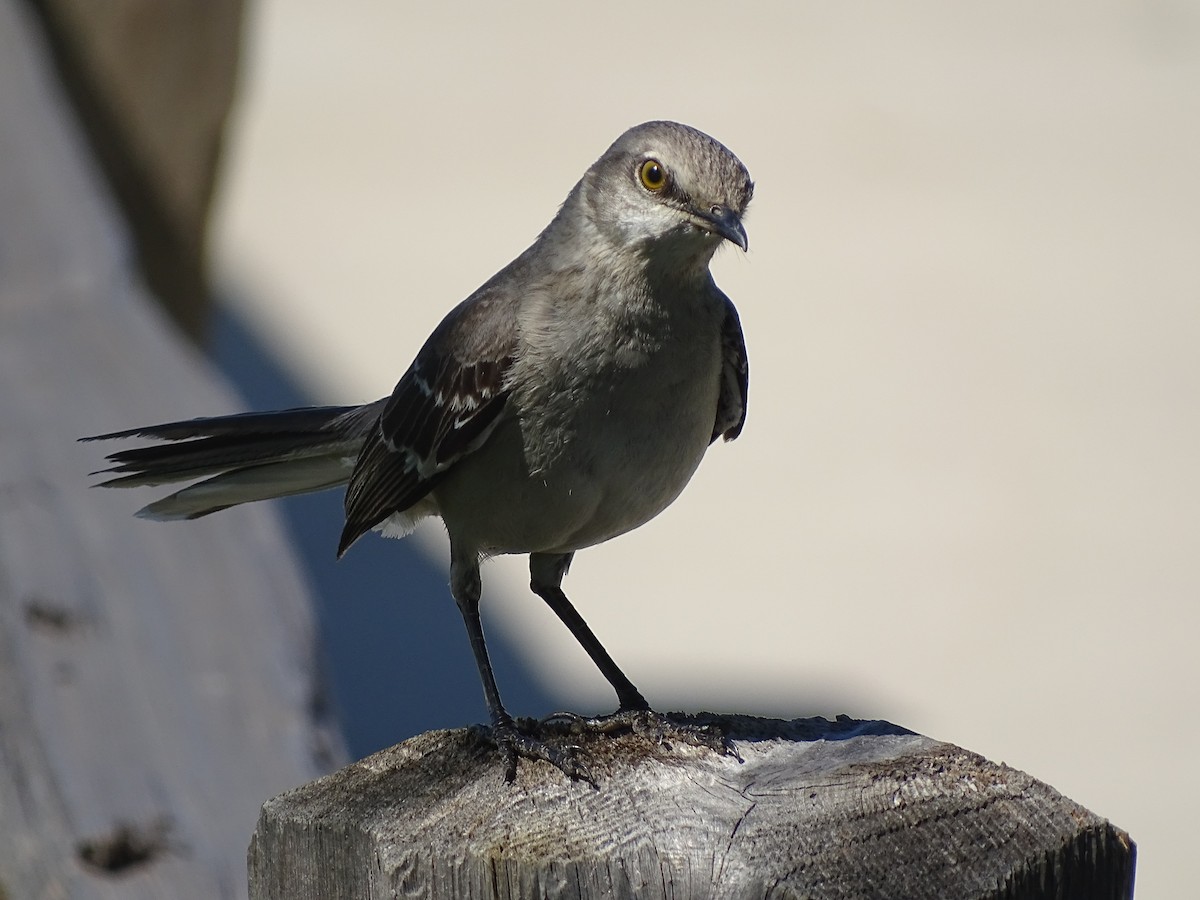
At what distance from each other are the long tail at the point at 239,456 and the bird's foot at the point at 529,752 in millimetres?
1505

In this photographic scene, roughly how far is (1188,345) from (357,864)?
9226 mm

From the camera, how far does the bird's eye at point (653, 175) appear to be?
3.28 meters

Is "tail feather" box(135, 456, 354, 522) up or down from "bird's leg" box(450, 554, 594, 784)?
up

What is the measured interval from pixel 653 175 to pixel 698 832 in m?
1.71

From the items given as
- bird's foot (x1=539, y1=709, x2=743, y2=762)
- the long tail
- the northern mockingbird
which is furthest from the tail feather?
bird's foot (x1=539, y1=709, x2=743, y2=762)

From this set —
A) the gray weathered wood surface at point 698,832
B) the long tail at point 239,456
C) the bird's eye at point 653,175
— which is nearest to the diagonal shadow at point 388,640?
the long tail at point 239,456

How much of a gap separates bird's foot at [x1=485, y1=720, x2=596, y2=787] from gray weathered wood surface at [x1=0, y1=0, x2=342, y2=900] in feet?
Result: 3.37

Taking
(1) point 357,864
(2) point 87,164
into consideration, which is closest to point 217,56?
(2) point 87,164

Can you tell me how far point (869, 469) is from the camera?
9062 millimetres

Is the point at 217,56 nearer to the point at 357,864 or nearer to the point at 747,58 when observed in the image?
the point at 357,864

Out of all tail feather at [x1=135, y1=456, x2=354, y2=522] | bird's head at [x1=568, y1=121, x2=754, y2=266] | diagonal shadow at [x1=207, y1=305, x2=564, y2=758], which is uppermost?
bird's head at [x1=568, y1=121, x2=754, y2=266]

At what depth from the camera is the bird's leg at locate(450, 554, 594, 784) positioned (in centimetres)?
230

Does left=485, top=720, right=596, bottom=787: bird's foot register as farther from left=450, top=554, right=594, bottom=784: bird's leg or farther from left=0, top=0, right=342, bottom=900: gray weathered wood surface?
left=0, top=0, right=342, bottom=900: gray weathered wood surface

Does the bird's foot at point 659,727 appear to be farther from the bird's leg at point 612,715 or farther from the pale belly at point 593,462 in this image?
the pale belly at point 593,462
